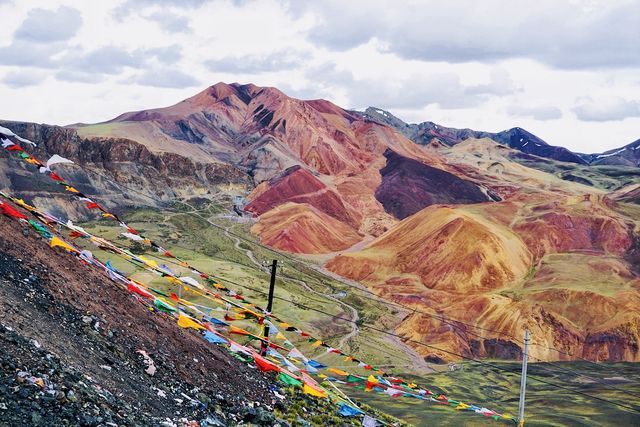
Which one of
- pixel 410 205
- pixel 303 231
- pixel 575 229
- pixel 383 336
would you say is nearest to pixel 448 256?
pixel 575 229

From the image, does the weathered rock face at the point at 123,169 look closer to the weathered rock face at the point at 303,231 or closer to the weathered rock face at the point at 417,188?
the weathered rock face at the point at 303,231

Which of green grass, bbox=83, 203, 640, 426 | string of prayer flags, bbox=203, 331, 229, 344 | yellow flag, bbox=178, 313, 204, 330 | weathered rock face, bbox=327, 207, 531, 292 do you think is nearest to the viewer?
yellow flag, bbox=178, 313, 204, 330

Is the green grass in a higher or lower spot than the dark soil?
→ lower

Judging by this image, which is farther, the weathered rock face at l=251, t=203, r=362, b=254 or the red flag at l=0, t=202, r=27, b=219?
the weathered rock face at l=251, t=203, r=362, b=254

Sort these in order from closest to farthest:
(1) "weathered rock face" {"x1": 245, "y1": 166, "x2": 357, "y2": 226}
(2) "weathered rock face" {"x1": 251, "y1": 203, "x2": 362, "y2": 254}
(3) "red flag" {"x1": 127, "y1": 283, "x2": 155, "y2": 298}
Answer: (3) "red flag" {"x1": 127, "y1": 283, "x2": 155, "y2": 298} < (2) "weathered rock face" {"x1": 251, "y1": 203, "x2": 362, "y2": 254} < (1) "weathered rock face" {"x1": 245, "y1": 166, "x2": 357, "y2": 226}

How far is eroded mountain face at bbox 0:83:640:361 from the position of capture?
66.2m

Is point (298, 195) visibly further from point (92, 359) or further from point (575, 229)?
point (92, 359)

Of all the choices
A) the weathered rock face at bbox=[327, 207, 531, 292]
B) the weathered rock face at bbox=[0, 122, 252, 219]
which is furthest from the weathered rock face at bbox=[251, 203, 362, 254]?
the weathered rock face at bbox=[0, 122, 252, 219]

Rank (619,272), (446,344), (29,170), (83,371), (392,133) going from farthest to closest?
(392,133) < (29,170) < (619,272) < (446,344) < (83,371)

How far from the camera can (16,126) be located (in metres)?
107

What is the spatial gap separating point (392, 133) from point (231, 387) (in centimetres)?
13879

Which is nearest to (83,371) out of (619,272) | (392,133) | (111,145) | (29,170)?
(619,272)

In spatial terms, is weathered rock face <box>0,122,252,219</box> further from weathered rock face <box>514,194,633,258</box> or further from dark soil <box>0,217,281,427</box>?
dark soil <box>0,217,281,427</box>

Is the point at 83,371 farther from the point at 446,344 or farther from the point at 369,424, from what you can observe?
the point at 446,344
